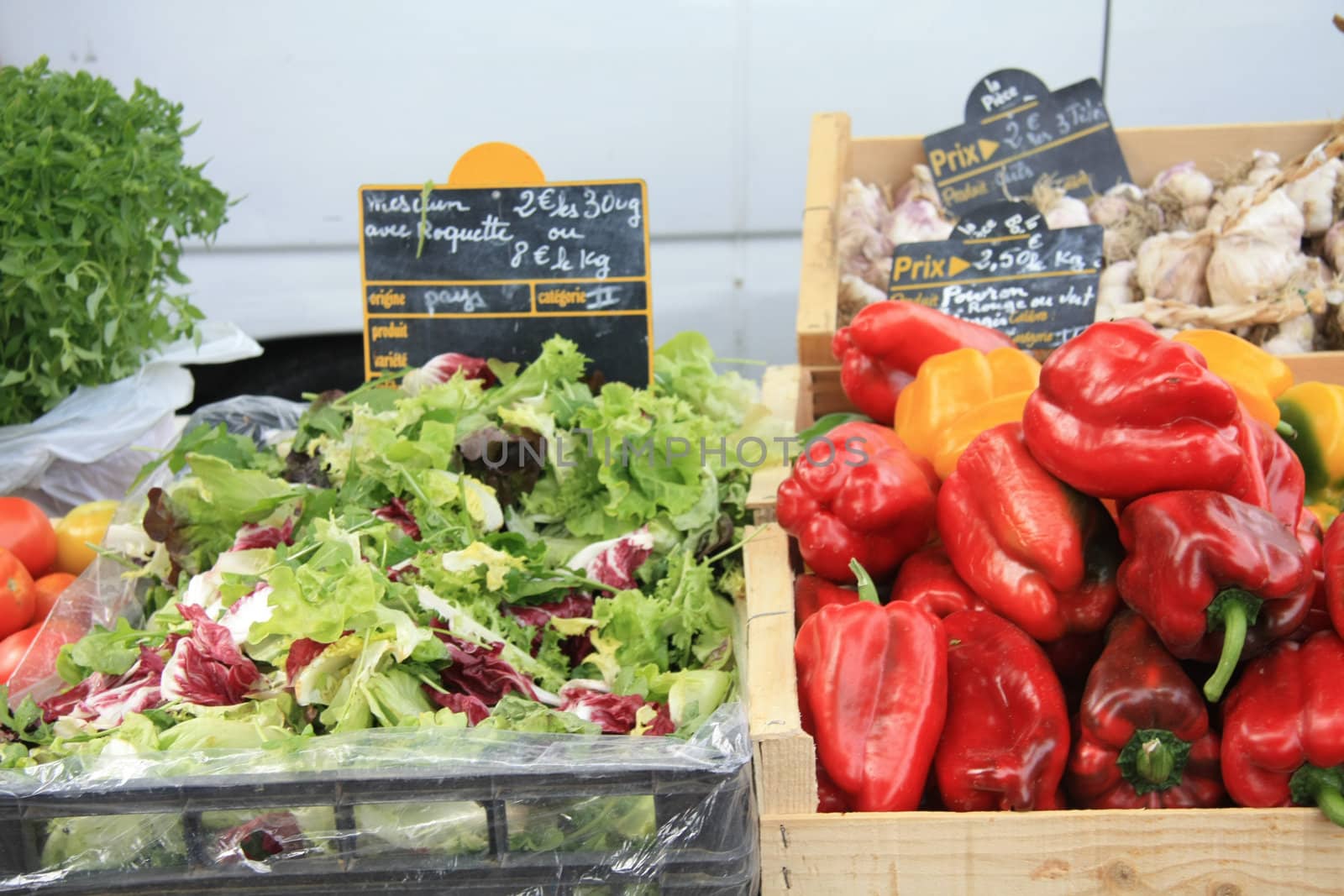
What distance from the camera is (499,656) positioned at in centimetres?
139

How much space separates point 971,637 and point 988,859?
0.26 meters

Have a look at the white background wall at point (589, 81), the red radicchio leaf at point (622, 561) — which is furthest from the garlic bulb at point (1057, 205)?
the red radicchio leaf at point (622, 561)

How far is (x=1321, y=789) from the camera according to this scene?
109 centimetres

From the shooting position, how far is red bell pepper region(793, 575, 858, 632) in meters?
1.48

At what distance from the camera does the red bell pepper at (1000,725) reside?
45.5 inches

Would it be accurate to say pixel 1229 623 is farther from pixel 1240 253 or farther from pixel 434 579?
pixel 1240 253

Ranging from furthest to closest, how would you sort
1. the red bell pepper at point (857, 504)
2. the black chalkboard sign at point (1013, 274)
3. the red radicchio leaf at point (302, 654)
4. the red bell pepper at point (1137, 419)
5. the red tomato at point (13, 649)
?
the black chalkboard sign at point (1013, 274), the red tomato at point (13, 649), the red bell pepper at point (857, 504), the red radicchio leaf at point (302, 654), the red bell pepper at point (1137, 419)

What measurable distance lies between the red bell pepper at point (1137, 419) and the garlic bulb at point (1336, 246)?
1.35 metres

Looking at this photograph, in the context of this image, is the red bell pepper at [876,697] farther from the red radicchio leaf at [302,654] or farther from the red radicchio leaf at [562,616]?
the red radicchio leaf at [302,654]

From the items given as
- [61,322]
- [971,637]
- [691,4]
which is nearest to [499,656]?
[971,637]

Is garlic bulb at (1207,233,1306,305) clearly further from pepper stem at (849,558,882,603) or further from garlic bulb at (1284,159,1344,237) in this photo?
pepper stem at (849,558,882,603)

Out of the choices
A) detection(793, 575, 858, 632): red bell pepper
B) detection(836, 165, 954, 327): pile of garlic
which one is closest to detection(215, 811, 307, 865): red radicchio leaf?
detection(793, 575, 858, 632): red bell pepper

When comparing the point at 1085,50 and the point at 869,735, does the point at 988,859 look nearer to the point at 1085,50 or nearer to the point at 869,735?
the point at 869,735

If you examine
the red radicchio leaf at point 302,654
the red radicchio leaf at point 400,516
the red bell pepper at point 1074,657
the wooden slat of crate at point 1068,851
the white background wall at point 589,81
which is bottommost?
the wooden slat of crate at point 1068,851
